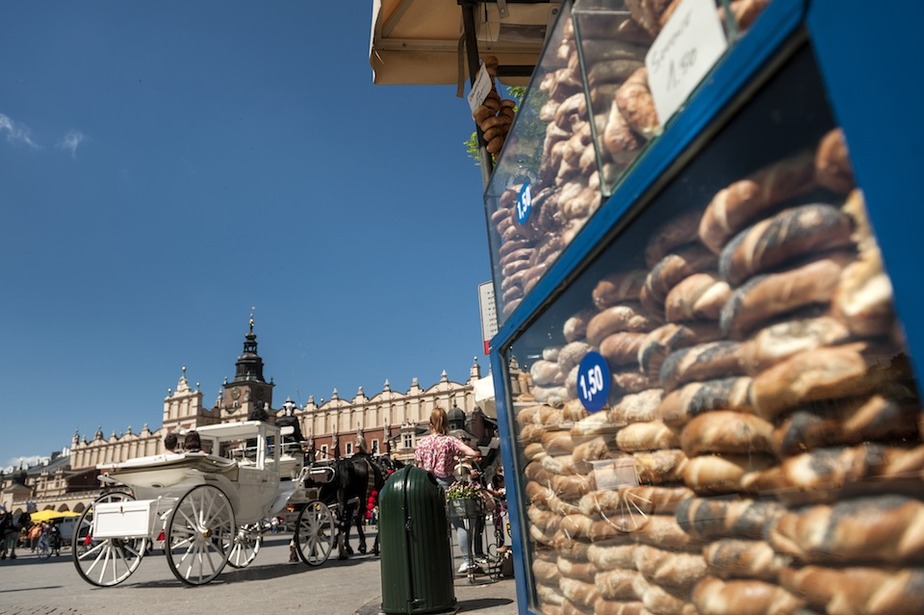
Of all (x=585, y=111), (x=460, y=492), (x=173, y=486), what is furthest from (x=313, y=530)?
(x=585, y=111)

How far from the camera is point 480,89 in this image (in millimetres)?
2629

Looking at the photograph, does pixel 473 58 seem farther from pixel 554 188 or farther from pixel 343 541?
pixel 343 541

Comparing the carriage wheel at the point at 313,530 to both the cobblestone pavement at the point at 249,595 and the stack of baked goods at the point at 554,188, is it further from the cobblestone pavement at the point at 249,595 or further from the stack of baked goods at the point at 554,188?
the stack of baked goods at the point at 554,188

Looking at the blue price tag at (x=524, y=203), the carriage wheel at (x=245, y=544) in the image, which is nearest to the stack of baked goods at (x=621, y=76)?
the blue price tag at (x=524, y=203)

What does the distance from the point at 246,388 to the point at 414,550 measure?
240 feet

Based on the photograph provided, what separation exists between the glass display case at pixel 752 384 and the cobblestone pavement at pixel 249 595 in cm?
254

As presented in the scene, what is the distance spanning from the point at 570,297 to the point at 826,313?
84 centimetres

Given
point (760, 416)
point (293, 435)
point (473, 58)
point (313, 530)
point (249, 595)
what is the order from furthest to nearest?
point (293, 435), point (313, 530), point (249, 595), point (473, 58), point (760, 416)

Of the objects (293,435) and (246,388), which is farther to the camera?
(246,388)

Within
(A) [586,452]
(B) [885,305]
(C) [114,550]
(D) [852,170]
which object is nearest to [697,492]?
(A) [586,452]

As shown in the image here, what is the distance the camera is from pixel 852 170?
761 millimetres

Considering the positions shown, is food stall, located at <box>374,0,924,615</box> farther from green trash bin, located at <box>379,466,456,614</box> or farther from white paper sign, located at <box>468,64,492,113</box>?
green trash bin, located at <box>379,466,456,614</box>

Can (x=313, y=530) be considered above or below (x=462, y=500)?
below

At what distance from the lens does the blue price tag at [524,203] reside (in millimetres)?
1957
